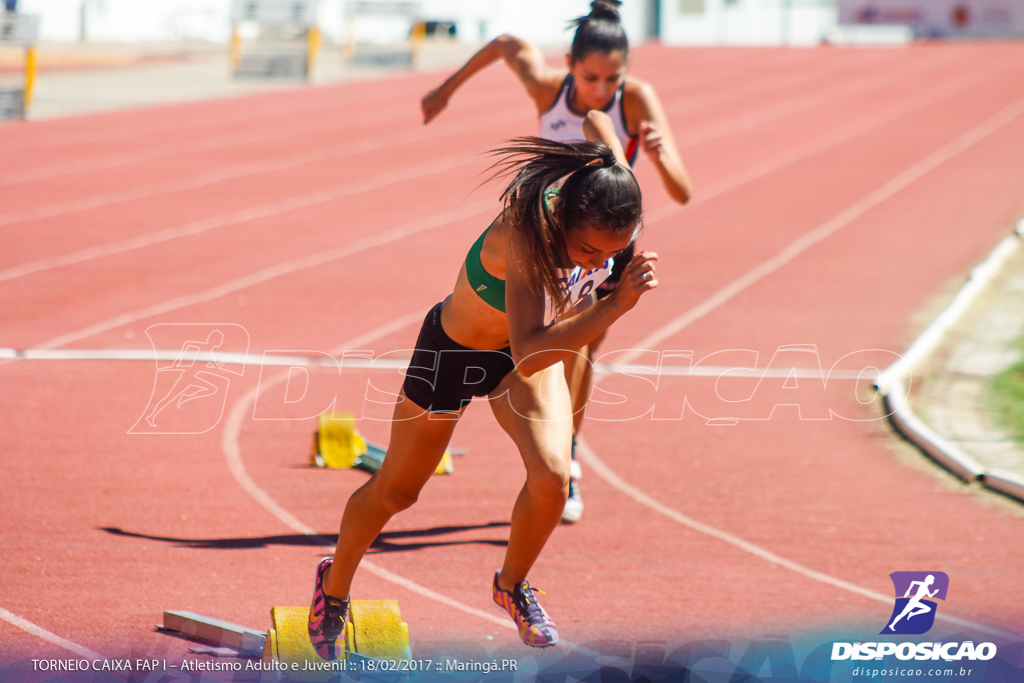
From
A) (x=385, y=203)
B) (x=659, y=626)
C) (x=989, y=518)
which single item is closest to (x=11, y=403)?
(x=659, y=626)

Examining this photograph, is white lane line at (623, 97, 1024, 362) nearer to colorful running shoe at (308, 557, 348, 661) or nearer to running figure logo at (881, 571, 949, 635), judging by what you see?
running figure logo at (881, 571, 949, 635)

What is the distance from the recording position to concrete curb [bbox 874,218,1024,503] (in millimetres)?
5666

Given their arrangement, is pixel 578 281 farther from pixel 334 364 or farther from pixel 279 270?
pixel 279 270

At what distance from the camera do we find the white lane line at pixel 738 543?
4.25 m

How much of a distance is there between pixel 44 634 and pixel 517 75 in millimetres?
3125

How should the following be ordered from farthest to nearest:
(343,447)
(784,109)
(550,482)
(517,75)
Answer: (784,109) < (343,447) < (517,75) < (550,482)

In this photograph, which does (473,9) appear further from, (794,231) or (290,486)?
(290,486)

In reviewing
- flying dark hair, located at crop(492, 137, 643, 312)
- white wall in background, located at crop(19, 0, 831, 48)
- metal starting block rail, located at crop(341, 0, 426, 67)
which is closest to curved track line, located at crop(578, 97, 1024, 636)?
flying dark hair, located at crop(492, 137, 643, 312)

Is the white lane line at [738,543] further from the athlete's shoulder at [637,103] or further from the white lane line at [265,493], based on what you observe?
the athlete's shoulder at [637,103]

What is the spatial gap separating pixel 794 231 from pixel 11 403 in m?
8.95

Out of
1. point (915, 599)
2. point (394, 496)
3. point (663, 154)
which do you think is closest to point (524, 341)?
point (394, 496)

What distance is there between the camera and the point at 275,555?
4824 mm

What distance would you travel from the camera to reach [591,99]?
5.05m

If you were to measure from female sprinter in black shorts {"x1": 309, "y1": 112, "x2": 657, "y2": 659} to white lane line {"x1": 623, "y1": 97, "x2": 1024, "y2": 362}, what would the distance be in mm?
4581
